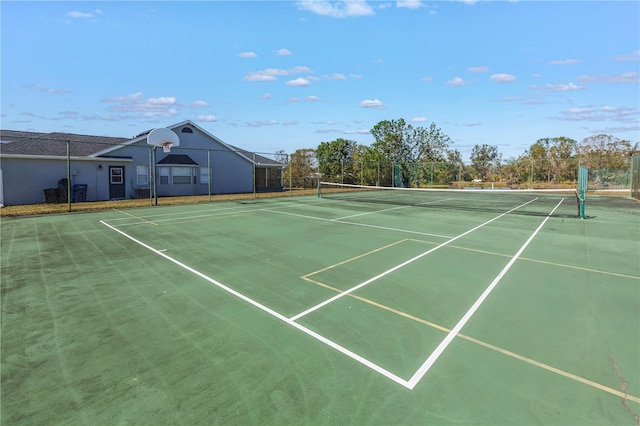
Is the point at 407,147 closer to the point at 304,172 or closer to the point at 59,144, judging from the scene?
the point at 304,172

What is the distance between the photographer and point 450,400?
2725 mm

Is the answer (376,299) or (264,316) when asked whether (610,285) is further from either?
(264,316)

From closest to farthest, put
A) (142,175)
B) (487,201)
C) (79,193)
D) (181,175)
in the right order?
(79,193) → (487,201) → (142,175) → (181,175)

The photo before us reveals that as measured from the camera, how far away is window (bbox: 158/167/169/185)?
24.8 metres

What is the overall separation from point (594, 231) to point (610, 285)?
6564mm

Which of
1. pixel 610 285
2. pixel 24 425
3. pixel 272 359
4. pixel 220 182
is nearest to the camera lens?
pixel 24 425

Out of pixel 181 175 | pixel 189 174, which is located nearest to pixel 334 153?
pixel 189 174

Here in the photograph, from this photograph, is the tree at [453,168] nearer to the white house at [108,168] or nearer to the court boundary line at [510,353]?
the white house at [108,168]

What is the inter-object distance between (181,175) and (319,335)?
25.1 metres

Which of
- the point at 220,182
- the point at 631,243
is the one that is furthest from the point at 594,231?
the point at 220,182

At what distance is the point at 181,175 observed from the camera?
26.0 metres

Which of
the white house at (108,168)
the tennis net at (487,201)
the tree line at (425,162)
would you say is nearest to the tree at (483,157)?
the tree line at (425,162)

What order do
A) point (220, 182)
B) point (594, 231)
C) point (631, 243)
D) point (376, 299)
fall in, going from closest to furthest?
point (376, 299)
point (631, 243)
point (594, 231)
point (220, 182)

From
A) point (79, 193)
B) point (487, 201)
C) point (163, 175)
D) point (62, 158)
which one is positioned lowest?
point (487, 201)
